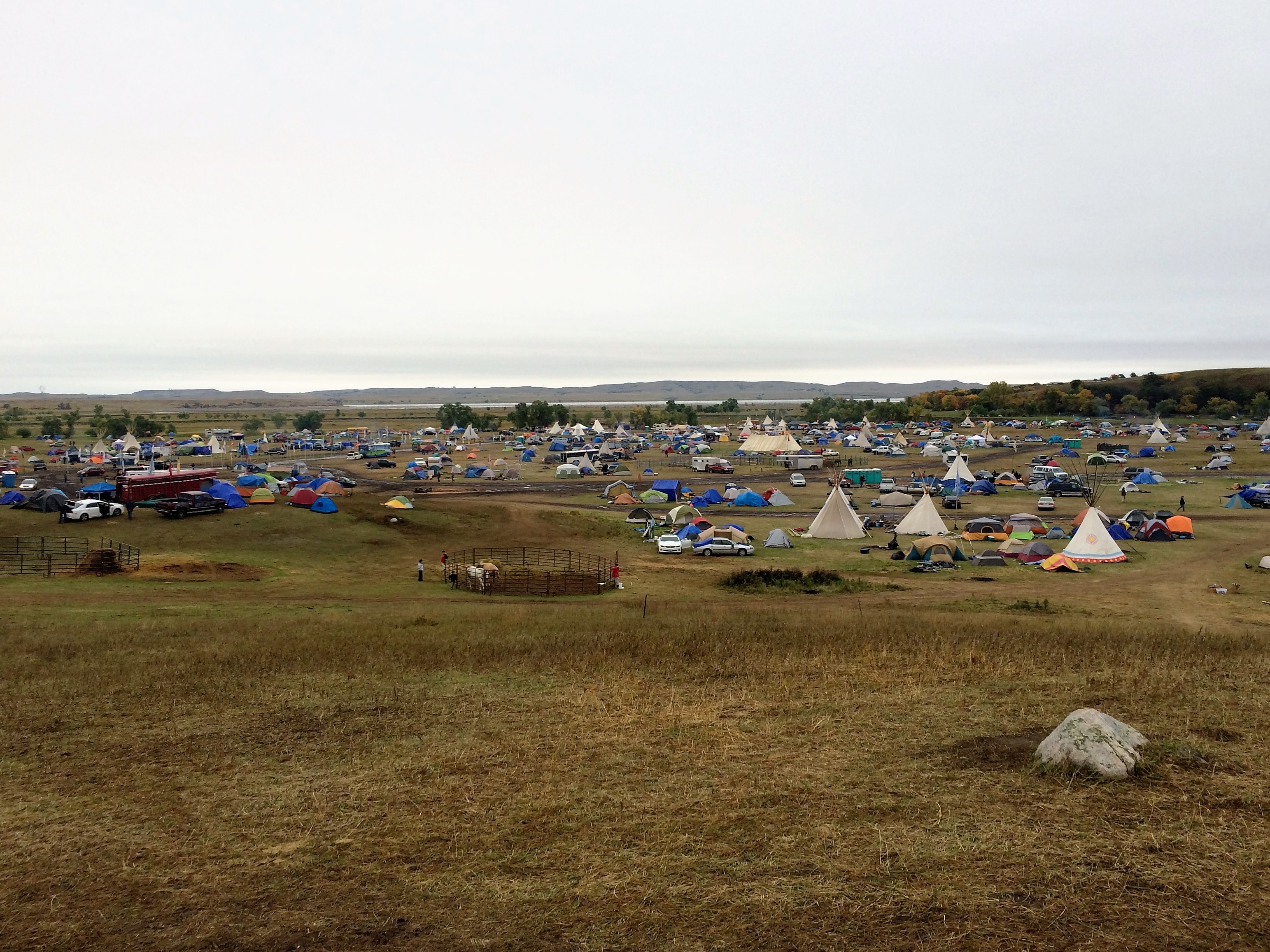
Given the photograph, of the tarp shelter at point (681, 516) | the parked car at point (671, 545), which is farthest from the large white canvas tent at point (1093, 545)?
the tarp shelter at point (681, 516)

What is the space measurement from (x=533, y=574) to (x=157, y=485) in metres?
24.2

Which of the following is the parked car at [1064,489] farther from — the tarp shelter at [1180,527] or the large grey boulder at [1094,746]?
the large grey boulder at [1094,746]

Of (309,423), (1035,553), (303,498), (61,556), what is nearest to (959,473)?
(1035,553)

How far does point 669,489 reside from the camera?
58969mm

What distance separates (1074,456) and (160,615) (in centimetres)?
9015

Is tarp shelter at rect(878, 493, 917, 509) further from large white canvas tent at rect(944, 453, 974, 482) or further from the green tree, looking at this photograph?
the green tree

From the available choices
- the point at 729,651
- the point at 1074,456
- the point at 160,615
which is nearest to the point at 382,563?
the point at 160,615

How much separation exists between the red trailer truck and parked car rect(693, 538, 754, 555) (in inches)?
1085

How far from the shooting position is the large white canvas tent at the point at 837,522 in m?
44.9

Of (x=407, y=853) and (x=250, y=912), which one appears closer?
(x=250, y=912)

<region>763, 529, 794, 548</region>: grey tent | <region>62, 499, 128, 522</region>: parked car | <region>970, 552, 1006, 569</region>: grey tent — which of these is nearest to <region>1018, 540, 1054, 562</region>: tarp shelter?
<region>970, 552, 1006, 569</region>: grey tent

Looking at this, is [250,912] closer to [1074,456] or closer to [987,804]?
[987,804]

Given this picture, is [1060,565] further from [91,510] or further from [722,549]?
[91,510]

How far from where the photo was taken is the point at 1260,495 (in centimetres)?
5425
